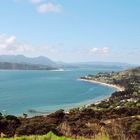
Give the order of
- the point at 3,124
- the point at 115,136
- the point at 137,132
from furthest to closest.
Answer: the point at 3,124 < the point at 137,132 < the point at 115,136

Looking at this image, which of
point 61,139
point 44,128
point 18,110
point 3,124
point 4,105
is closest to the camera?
point 61,139

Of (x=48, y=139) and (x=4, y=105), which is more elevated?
(x=48, y=139)

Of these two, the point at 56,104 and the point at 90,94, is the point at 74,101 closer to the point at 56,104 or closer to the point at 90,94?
the point at 56,104

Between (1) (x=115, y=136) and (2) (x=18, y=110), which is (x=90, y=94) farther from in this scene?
(1) (x=115, y=136)

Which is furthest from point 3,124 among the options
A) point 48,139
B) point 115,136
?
point 48,139

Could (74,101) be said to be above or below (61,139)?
below

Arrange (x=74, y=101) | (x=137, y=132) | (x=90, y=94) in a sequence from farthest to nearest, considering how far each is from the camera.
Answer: (x=90, y=94), (x=74, y=101), (x=137, y=132)

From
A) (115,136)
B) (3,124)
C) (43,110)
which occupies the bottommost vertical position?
(43,110)

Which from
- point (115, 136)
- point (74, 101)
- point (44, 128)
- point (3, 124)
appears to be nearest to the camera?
point (115, 136)

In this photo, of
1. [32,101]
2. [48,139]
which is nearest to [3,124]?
[48,139]

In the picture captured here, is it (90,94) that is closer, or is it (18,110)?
(18,110)
